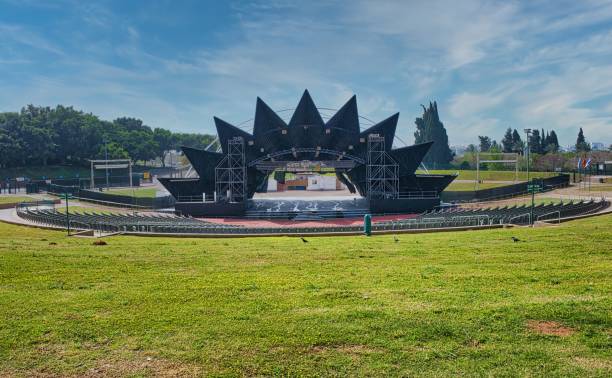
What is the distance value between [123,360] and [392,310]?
188 inches

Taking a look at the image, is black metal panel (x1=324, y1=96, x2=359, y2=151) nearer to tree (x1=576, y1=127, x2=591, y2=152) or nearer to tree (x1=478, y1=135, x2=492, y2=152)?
tree (x1=576, y1=127, x2=591, y2=152)

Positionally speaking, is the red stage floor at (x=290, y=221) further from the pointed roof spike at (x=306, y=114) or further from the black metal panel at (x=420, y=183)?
the pointed roof spike at (x=306, y=114)

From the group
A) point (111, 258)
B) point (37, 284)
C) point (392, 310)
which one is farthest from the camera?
point (111, 258)

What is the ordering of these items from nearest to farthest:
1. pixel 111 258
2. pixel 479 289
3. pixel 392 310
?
pixel 392 310, pixel 479 289, pixel 111 258

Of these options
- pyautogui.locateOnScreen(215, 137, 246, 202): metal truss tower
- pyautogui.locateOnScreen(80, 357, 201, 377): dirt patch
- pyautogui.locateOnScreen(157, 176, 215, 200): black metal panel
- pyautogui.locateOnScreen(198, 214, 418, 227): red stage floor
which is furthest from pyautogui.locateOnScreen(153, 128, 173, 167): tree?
pyautogui.locateOnScreen(80, 357, 201, 377): dirt patch

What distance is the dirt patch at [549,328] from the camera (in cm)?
646

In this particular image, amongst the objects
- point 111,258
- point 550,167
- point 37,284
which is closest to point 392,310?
point 37,284

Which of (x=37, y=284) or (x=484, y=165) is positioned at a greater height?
(x=484, y=165)

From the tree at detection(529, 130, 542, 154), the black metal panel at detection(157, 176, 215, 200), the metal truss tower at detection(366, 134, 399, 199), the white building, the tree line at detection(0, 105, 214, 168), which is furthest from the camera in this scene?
the tree at detection(529, 130, 542, 154)

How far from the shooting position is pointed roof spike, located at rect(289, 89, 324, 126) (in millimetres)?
51812

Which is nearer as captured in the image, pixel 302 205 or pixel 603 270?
pixel 603 270

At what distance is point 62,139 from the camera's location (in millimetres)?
105312

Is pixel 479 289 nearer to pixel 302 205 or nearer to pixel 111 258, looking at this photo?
pixel 111 258

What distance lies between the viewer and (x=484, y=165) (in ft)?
346
